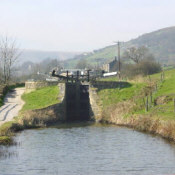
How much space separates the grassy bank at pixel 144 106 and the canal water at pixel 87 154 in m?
1.56

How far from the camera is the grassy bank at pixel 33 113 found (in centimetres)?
4744

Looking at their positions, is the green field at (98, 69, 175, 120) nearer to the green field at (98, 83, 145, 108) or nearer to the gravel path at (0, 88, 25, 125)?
the green field at (98, 83, 145, 108)

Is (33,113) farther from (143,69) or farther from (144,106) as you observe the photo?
(143,69)

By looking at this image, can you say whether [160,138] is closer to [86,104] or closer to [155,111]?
[155,111]

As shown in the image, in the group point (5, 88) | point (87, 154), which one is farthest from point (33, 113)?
point (5, 88)

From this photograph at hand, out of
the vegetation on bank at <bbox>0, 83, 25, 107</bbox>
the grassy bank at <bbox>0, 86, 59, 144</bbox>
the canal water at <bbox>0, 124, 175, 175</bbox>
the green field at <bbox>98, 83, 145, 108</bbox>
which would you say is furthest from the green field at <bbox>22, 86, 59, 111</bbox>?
the canal water at <bbox>0, 124, 175, 175</bbox>

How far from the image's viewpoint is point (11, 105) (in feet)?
219

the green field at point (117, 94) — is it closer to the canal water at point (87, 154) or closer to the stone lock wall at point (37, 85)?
the stone lock wall at point (37, 85)

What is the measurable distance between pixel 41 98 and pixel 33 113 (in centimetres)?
1079

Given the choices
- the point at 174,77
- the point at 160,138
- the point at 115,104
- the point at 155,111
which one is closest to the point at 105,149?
the point at 160,138

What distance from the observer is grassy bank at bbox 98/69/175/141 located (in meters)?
49.1

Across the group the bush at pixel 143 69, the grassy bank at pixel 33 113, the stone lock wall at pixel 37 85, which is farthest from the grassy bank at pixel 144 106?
the bush at pixel 143 69

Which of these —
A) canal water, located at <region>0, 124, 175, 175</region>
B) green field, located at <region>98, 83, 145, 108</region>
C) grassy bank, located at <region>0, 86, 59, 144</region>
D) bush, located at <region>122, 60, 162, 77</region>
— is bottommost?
canal water, located at <region>0, 124, 175, 175</region>

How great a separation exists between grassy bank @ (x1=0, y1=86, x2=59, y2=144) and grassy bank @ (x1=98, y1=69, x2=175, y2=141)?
682 centimetres
